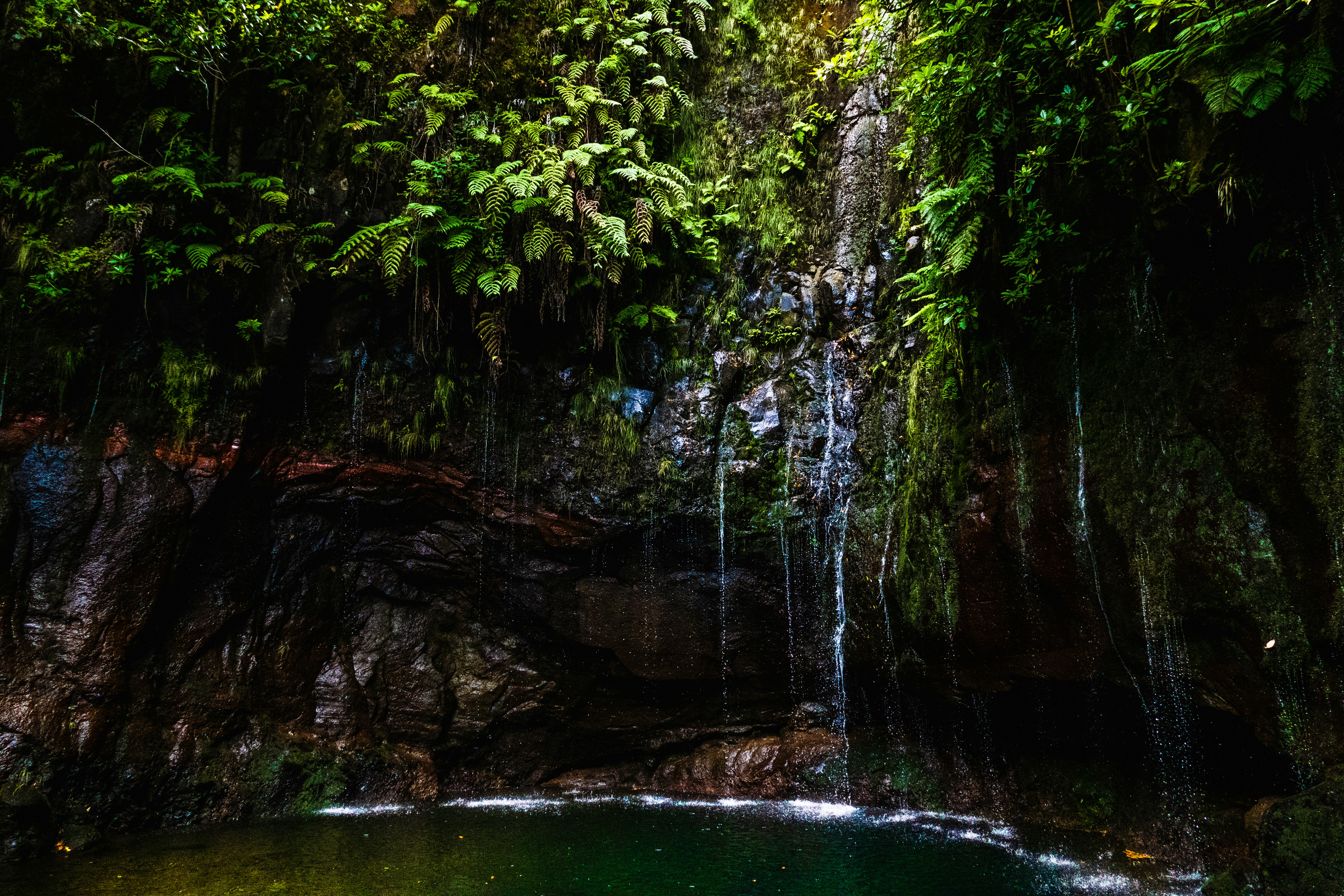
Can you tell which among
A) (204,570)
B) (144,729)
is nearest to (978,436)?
(204,570)

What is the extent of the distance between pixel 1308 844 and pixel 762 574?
493 cm

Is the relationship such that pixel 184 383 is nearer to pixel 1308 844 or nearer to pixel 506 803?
pixel 506 803

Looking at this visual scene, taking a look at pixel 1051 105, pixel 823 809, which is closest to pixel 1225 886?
pixel 823 809

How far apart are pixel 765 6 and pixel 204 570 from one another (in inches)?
409

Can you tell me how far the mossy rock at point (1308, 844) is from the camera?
372cm

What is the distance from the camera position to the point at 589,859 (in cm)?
534

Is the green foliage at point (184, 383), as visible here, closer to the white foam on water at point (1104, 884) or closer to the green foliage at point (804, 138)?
the green foliage at point (804, 138)

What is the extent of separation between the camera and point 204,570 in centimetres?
732

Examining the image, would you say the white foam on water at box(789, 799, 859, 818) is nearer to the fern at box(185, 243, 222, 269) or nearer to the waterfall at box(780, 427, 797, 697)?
the waterfall at box(780, 427, 797, 697)

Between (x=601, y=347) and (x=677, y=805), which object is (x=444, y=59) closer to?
(x=601, y=347)

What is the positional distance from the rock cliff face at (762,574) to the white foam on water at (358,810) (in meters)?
0.24

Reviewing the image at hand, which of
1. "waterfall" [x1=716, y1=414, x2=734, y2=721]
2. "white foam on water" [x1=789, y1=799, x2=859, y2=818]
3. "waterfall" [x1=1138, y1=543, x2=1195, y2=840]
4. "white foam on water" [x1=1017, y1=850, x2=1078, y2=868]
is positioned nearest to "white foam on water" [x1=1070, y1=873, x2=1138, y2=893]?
"white foam on water" [x1=1017, y1=850, x2=1078, y2=868]

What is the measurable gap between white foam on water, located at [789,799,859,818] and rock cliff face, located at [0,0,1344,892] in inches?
8.8

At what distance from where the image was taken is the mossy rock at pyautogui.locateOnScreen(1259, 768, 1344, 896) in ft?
12.2
